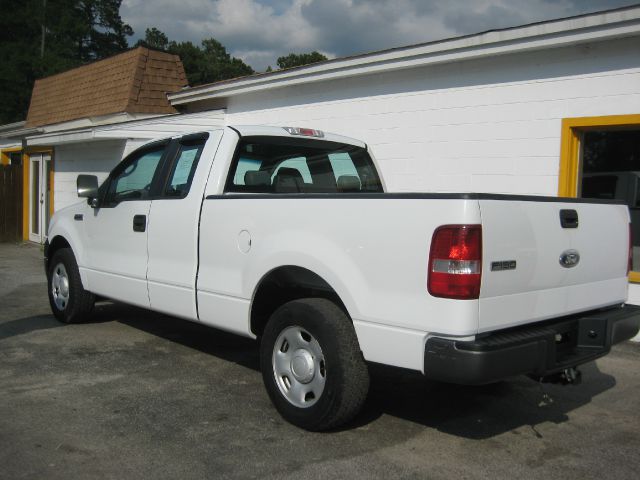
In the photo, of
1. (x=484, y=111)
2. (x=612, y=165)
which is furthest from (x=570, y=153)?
(x=484, y=111)

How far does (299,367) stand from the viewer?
402 cm

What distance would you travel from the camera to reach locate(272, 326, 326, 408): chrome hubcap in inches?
155

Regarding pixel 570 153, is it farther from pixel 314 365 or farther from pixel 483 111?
pixel 314 365

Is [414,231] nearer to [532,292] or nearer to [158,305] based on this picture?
[532,292]

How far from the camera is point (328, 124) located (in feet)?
32.8

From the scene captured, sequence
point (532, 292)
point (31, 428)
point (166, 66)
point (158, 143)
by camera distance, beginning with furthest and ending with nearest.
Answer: point (166, 66), point (158, 143), point (31, 428), point (532, 292)

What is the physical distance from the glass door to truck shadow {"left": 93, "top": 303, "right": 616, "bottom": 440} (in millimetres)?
11069

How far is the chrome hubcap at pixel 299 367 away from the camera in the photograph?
3947 mm

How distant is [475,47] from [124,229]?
4.65 metres

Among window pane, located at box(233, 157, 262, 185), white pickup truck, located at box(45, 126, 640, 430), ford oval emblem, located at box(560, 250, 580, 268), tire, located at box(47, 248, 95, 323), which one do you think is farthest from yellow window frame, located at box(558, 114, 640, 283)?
tire, located at box(47, 248, 95, 323)

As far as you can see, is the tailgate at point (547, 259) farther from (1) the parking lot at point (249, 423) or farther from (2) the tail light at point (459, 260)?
(1) the parking lot at point (249, 423)

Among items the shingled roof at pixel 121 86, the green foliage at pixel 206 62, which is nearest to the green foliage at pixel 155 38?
the green foliage at pixel 206 62

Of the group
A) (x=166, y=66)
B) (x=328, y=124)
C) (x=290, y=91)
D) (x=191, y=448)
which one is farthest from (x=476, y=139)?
(x=166, y=66)

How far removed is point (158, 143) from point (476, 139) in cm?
409
